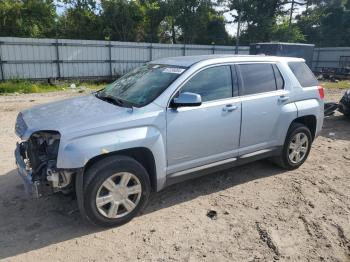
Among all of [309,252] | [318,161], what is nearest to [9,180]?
[309,252]

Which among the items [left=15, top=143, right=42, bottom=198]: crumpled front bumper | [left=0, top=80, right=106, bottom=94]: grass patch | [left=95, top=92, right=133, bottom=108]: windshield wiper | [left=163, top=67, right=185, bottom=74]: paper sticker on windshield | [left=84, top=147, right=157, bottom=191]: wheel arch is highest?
[left=163, top=67, right=185, bottom=74]: paper sticker on windshield

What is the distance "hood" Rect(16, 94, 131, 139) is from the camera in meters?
3.40

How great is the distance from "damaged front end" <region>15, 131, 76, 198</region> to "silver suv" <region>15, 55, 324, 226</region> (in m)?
0.01

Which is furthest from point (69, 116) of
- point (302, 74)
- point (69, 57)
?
point (69, 57)

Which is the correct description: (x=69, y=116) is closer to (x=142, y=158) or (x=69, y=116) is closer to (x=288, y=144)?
(x=142, y=158)

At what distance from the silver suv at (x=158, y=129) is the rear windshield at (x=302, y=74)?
0.09 feet

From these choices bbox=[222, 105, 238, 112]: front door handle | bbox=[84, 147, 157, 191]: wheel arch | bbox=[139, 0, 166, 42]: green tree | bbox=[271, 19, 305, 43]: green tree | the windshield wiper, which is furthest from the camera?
bbox=[271, 19, 305, 43]: green tree

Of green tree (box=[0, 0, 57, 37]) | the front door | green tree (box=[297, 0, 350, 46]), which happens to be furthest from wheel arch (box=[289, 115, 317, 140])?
green tree (box=[297, 0, 350, 46])

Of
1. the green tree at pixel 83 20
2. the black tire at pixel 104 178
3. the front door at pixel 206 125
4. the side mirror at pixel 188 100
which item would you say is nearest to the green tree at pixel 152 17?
the green tree at pixel 83 20

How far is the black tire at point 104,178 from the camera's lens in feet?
11.2

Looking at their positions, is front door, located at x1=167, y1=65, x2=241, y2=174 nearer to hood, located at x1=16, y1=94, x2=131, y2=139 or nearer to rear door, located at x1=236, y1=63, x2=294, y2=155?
rear door, located at x1=236, y1=63, x2=294, y2=155

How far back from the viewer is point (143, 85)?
4.24m

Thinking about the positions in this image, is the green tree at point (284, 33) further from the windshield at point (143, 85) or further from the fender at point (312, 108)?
the windshield at point (143, 85)

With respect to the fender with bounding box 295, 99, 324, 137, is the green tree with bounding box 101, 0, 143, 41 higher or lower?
higher
